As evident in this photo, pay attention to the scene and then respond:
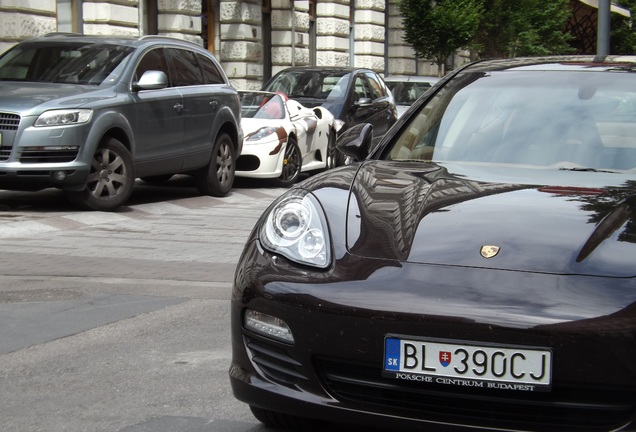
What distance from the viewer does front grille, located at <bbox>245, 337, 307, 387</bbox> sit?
359 centimetres

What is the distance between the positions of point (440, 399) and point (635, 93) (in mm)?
2066

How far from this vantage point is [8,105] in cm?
1062

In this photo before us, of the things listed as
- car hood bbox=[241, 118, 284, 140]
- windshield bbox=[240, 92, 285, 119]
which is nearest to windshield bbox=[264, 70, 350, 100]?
windshield bbox=[240, 92, 285, 119]

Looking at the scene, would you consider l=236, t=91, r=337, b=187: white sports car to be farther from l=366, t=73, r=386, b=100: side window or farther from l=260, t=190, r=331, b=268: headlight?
l=260, t=190, r=331, b=268: headlight

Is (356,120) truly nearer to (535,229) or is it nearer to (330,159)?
(330,159)

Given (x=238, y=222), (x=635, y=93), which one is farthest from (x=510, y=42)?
(x=635, y=93)

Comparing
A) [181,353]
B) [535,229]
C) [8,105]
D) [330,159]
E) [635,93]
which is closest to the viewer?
[535,229]

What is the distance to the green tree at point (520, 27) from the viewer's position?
130 feet

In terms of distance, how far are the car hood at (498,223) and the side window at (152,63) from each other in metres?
8.34

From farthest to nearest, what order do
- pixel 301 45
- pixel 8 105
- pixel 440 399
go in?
pixel 301 45 → pixel 8 105 → pixel 440 399

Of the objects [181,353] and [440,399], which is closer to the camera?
[440,399]

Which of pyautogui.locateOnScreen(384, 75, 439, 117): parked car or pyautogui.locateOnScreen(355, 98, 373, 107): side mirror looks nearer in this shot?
pyautogui.locateOnScreen(355, 98, 373, 107): side mirror

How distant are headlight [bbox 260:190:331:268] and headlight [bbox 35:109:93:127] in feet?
23.0

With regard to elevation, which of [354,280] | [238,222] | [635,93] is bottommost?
[238,222]
